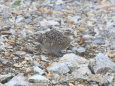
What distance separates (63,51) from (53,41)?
502 mm

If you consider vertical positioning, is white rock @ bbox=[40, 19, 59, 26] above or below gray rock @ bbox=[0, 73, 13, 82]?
below

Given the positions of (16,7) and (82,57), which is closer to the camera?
(82,57)

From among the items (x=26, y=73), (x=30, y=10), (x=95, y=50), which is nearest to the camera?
(x=26, y=73)

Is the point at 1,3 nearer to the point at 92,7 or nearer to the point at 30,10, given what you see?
the point at 30,10

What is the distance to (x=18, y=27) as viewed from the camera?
7773mm

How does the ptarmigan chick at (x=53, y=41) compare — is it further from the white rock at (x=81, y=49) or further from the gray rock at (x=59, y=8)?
the gray rock at (x=59, y=8)

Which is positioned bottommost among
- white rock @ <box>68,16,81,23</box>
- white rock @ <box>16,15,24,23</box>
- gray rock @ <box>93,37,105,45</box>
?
gray rock @ <box>93,37,105,45</box>

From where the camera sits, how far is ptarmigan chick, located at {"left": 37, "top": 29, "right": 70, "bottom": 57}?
6.20 m

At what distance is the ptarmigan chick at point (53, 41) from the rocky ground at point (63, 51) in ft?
0.40

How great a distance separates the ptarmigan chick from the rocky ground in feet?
0.40

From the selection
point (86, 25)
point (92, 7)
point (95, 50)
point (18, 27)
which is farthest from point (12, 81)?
point (92, 7)

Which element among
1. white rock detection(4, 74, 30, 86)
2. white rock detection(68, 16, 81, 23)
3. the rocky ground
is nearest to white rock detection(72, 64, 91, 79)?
the rocky ground

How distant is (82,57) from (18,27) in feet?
6.02

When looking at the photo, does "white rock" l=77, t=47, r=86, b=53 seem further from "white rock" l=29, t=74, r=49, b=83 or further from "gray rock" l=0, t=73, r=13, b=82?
"gray rock" l=0, t=73, r=13, b=82
